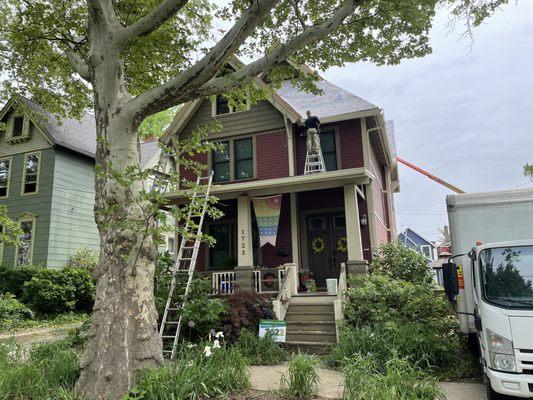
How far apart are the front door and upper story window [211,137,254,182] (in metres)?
2.78

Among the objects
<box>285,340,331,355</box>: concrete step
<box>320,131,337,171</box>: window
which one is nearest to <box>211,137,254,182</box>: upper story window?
<box>320,131,337,171</box>: window

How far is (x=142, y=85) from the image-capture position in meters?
10.4

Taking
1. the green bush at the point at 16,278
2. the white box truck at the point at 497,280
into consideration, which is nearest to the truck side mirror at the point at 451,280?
the white box truck at the point at 497,280

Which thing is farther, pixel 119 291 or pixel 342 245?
pixel 342 245

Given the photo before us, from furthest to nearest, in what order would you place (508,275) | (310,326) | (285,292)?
(285,292) → (310,326) → (508,275)

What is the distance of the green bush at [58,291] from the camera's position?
1363 centimetres

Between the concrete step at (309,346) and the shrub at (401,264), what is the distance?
129 inches

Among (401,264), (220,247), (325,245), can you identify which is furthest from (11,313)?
(401,264)

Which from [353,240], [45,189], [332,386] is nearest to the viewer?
[332,386]

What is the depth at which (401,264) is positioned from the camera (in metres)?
10.7

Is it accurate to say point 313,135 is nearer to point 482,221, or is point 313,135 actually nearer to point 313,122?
point 313,122

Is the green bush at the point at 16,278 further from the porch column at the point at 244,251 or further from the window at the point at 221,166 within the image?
the porch column at the point at 244,251

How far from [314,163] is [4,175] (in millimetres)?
14783

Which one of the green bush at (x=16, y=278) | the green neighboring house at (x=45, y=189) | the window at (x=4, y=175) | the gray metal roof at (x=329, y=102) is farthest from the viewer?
the window at (x=4, y=175)
